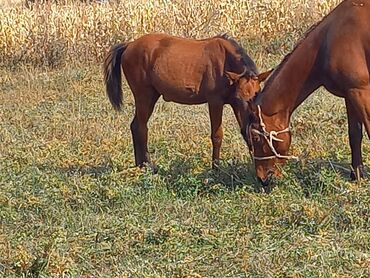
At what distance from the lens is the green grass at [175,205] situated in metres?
4.72

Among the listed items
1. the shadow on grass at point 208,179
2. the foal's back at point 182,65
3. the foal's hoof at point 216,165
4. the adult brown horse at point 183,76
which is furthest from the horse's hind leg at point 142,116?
the foal's hoof at point 216,165

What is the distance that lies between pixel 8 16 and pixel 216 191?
33.4 feet

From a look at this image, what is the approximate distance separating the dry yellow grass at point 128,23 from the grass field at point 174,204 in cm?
453

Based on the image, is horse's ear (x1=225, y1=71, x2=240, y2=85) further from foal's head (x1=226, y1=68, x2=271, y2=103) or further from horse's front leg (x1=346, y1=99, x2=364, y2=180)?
horse's front leg (x1=346, y1=99, x2=364, y2=180)

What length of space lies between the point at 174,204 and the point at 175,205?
4cm

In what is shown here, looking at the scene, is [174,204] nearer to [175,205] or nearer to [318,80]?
[175,205]

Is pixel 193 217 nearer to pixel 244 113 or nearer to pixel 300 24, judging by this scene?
pixel 244 113

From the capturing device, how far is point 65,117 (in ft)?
32.2

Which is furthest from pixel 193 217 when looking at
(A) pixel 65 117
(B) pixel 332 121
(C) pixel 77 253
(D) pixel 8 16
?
(D) pixel 8 16

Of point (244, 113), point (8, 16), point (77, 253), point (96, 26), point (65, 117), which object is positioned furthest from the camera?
point (8, 16)

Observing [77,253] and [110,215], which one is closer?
[77,253]

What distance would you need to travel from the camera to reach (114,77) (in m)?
7.73

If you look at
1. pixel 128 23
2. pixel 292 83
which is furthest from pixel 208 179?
pixel 128 23

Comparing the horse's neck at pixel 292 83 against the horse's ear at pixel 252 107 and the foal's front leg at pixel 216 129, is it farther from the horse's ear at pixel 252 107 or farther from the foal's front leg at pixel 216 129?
the foal's front leg at pixel 216 129
